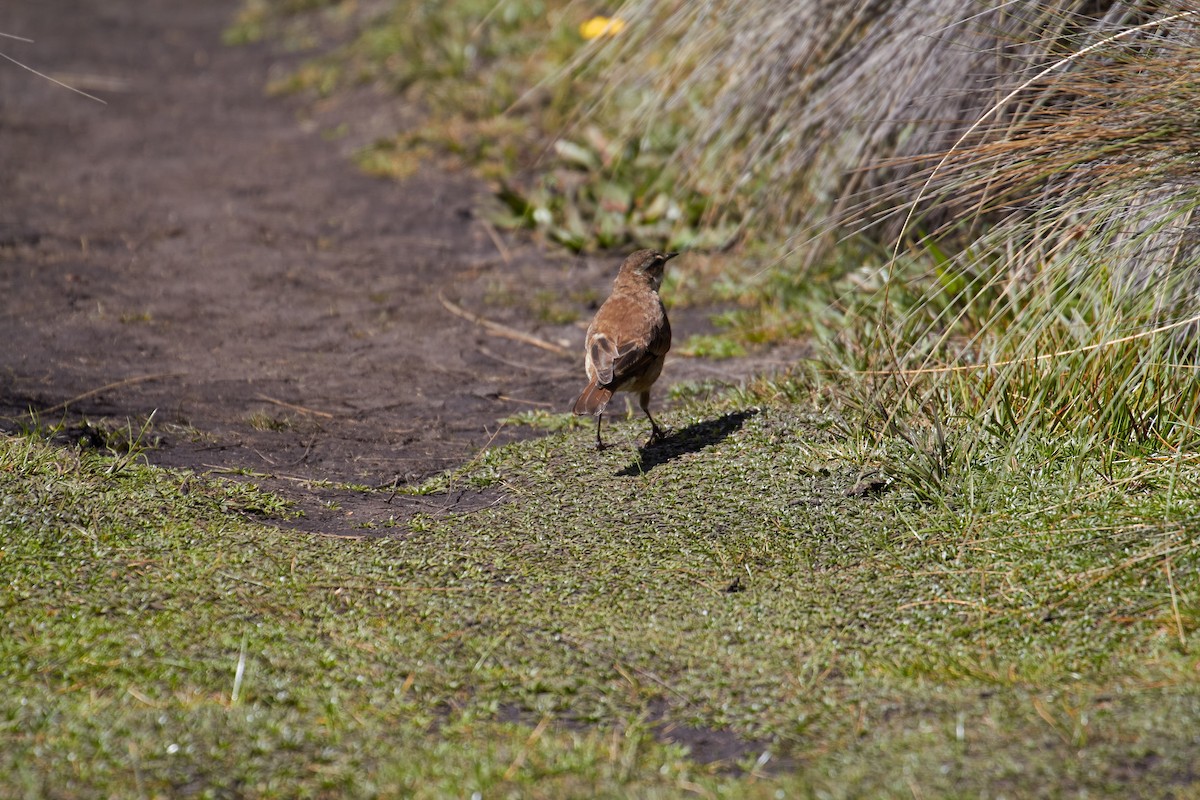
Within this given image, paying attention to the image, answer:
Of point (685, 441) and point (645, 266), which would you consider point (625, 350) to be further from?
point (645, 266)

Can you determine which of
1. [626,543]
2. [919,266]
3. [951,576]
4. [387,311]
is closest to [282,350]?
[387,311]

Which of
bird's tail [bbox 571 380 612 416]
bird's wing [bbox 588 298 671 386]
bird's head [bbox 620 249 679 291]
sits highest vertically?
bird's head [bbox 620 249 679 291]

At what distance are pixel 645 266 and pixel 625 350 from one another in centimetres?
97

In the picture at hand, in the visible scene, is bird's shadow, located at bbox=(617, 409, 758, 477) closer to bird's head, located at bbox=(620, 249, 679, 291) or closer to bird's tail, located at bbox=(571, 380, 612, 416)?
bird's tail, located at bbox=(571, 380, 612, 416)

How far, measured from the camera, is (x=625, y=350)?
4.71 meters

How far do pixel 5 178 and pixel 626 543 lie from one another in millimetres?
6801

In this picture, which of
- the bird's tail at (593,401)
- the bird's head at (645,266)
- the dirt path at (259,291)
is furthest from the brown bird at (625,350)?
the dirt path at (259,291)

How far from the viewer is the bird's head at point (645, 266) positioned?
219 inches

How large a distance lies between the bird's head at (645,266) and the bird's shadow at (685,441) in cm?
110

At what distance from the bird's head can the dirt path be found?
509 mm

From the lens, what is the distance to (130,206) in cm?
812

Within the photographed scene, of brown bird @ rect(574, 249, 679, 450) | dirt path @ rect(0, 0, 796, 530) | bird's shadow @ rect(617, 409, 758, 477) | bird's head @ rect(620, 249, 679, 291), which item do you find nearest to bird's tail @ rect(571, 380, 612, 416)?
brown bird @ rect(574, 249, 679, 450)

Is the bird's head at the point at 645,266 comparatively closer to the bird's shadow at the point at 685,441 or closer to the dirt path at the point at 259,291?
the dirt path at the point at 259,291

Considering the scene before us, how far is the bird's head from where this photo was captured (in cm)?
555
